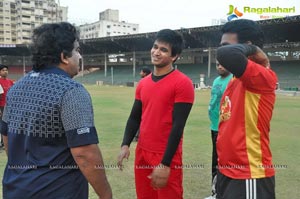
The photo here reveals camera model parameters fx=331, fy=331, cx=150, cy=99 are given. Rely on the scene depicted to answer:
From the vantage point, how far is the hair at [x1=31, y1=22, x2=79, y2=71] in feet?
6.05

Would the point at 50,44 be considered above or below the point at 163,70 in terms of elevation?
above

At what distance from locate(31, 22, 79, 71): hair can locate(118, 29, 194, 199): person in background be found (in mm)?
1017

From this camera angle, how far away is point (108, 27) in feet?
363

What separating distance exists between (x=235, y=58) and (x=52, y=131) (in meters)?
1.08

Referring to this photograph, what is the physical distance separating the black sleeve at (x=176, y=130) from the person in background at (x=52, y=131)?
2.40ft

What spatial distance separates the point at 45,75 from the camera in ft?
6.02


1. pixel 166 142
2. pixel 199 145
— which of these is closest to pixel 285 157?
pixel 199 145

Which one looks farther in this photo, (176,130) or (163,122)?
(163,122)

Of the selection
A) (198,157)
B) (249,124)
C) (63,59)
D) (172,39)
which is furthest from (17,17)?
(249,124)

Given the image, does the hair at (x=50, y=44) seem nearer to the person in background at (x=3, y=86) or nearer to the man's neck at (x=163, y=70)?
the man's neck at (x=163, y=70)

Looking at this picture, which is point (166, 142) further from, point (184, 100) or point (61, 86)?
point (61, 86)

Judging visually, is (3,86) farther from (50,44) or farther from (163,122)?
(50,44)

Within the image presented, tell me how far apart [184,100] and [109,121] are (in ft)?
28.2

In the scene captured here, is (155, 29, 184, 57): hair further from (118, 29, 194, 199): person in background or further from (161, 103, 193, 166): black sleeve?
(161, 103, 193, 166): black sleeve
